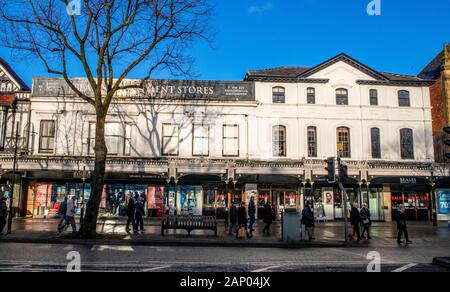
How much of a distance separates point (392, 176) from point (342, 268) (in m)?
20.5

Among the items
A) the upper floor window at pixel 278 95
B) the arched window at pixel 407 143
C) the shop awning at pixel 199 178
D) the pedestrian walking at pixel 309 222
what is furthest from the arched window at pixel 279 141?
the pedestrian walking at pixel 309 222

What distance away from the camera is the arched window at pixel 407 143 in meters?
28.6

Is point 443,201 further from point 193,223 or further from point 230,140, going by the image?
point 193,223

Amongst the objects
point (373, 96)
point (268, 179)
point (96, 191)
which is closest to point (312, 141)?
point (268, 179)

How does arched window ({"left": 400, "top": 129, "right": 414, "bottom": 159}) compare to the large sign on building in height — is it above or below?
below

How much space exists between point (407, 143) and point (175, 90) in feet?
58.8

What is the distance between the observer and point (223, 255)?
1098cm

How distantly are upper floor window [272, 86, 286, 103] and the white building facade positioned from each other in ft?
0.26

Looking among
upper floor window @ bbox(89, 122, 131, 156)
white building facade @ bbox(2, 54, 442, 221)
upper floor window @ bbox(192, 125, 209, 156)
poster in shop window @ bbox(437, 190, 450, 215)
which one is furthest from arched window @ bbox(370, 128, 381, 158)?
upper floor window @ bbox(89, 122, 131, 156)

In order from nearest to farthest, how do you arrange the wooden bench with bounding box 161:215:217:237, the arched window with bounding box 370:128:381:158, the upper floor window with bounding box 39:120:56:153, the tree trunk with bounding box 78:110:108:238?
1. the tree trunk with bounding box 78:110:108:238
2. the wooden bench with bounding box 161:215:217:237
3. the upper floor window with bounding box 39:120:56:153
4. the arched window with bounding box 370:128:381:158

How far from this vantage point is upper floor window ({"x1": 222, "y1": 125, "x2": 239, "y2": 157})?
27516mm

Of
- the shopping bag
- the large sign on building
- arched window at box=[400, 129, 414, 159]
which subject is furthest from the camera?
arched window at box=[400, 129, 414, 159]

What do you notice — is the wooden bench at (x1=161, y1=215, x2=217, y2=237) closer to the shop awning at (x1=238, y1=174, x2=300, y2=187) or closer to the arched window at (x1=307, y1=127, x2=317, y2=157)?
the shop awning at (x1=238, y1=174, x2=300, y2=187)
